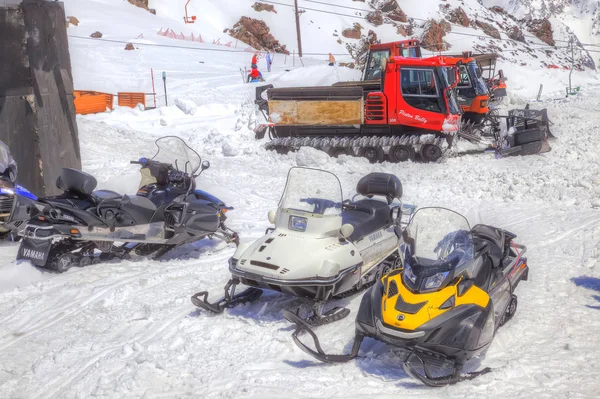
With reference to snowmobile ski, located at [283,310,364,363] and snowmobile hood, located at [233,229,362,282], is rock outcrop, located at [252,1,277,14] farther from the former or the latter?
snowmobile ski, located at [283,310,364,363]

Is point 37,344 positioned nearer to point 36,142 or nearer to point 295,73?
point 36,142

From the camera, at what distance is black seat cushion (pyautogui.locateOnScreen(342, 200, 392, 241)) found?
20.8 feet

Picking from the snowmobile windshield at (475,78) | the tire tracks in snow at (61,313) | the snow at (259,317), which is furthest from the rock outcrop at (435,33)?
the tire tracks in snow at (61,313)

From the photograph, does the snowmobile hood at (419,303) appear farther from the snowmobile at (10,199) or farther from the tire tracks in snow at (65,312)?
the snowmobile at (10,199)

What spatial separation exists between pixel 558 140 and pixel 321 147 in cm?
544

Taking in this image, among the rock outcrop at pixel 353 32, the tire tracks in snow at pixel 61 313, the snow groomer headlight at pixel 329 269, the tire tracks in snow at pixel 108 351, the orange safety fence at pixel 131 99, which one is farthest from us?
the rock outcrop at pixel 353 32

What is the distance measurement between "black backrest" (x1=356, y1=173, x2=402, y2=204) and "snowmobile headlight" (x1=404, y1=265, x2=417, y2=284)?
1968 mm

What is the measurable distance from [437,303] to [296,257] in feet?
4.58

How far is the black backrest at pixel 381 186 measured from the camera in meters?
6.96

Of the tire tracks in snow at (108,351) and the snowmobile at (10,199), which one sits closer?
the tire tracks in snow at (108,351)

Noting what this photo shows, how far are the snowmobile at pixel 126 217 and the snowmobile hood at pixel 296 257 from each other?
1.90 metres

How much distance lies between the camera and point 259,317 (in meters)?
5.82

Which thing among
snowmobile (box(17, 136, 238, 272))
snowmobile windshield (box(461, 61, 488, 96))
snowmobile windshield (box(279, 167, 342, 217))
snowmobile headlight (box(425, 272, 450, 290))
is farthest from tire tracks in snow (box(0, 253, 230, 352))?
snowmobile windshield (box(461, 61, 488, 96))

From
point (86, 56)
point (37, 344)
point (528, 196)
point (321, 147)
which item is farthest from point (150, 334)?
point (86, 56)
